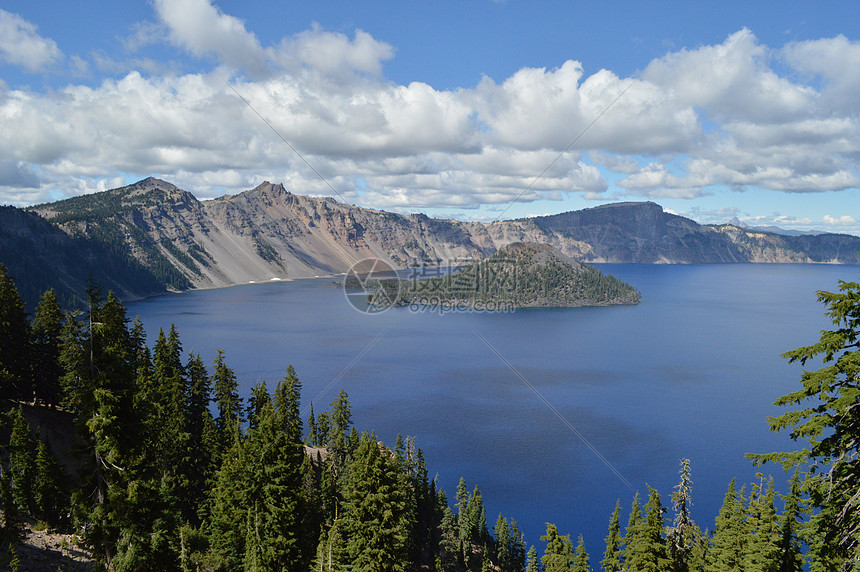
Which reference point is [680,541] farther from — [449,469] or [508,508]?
[449,469]

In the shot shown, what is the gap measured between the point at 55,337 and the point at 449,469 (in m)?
53.7

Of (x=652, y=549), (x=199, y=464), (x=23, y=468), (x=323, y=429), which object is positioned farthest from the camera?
(x=323, y=429)

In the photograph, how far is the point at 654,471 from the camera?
78375 millimetres

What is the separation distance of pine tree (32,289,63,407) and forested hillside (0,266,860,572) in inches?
5.0

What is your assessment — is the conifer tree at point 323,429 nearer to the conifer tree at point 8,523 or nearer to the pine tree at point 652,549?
the conifer tree at point 8,523

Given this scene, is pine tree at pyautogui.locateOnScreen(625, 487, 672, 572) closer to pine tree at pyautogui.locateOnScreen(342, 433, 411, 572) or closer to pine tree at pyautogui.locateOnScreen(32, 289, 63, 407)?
pine tree at pyautogui.locateOnScreen(342, 433, 411, 572)

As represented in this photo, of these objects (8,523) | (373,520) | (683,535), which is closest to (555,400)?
(683,535)

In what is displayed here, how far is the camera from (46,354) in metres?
54.5

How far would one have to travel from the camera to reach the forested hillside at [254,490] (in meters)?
13.1

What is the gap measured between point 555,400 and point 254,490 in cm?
9300

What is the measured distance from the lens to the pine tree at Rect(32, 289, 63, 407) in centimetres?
5412

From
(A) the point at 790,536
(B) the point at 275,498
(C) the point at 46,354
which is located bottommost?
(A) the point at 790,536

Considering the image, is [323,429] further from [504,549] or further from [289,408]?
[504,549]

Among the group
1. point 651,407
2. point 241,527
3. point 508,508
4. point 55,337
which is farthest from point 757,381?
point 55,337
